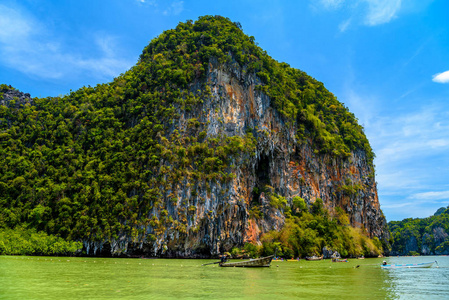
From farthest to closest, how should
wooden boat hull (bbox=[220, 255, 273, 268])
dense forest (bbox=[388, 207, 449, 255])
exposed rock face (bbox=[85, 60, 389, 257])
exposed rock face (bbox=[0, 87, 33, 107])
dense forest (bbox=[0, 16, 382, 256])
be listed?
dense forest (bbox=[388, 207, 449, 255]) → exposed rock face (bbox=[0, 87, 33, 107]) → dense forest (bbox=[0, 16, 382, 256]) → exposed rock face (bbox=[85, 60, 389, 257]) → wooden boat hull (bbox=[220, 255, 273, 268])

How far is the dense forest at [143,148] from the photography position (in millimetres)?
42875

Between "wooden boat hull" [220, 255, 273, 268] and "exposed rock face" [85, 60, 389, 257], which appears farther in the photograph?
"exposed rock face" [85, 60, 389, 257]

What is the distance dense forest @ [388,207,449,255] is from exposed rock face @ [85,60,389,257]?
126 feet

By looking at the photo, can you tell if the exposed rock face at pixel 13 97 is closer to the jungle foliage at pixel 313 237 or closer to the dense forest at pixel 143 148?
the dense forest at pixel 143 148

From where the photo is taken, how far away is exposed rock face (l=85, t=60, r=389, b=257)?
4216cm

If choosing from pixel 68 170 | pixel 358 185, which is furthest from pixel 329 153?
pixel 68 170

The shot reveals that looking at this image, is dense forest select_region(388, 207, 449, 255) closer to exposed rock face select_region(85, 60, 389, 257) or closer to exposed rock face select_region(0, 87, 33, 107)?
exposed rock face select_region(85, 60, 389, 257)

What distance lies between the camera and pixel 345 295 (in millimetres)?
12914

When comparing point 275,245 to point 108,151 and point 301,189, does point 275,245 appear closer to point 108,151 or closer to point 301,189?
point 301,189

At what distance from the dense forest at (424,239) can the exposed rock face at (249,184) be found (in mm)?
38447

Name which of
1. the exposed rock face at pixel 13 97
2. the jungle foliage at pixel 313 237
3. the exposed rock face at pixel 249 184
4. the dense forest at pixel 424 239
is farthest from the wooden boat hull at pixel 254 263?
the dense forest at pixel 424 239

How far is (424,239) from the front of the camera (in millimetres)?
100750

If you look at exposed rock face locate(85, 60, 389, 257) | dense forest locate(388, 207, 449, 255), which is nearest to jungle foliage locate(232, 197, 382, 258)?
exposed rock face locate(85, 60, 389, 257)

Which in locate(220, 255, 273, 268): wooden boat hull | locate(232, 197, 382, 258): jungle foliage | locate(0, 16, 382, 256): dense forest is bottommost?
locate(220, 255, 273, 268): wooden boat hull
